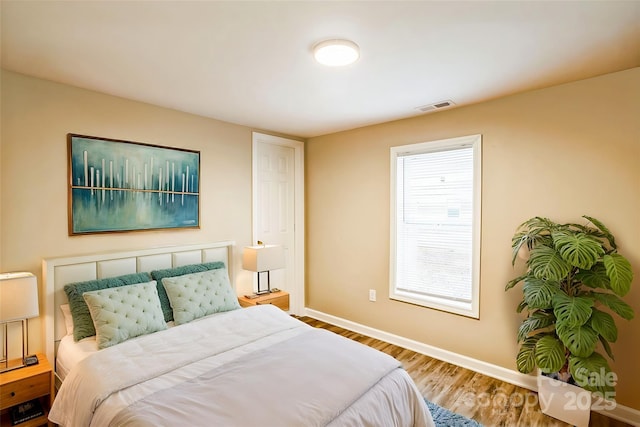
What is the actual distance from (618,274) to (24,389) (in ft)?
12.1

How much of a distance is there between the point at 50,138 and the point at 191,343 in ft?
6.12

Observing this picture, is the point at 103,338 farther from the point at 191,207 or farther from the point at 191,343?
the point at 191,207

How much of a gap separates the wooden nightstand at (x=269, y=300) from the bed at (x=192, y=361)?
45cm

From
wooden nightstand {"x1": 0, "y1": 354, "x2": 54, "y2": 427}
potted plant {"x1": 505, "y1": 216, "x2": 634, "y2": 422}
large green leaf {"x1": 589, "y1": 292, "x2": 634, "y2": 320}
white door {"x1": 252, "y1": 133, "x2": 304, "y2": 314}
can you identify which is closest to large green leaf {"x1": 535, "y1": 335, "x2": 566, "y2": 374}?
potted plant {"x1": 505, "y1": 216, "x2": 634, "y2": 422}

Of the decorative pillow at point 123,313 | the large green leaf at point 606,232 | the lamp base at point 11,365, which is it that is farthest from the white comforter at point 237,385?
the large green leaf at point 606,232

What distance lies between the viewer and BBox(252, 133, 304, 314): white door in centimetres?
392

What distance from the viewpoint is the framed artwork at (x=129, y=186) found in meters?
2.51

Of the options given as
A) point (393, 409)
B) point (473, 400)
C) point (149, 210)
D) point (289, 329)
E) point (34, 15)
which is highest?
point (34, 15)

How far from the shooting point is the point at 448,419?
7.35 ft

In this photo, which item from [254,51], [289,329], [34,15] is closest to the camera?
[34,15]

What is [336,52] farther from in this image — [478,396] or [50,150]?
[478,396]

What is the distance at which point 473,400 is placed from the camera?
2.49 meters

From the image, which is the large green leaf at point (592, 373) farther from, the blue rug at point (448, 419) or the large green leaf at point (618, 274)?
the blue rug at point (448, 419)

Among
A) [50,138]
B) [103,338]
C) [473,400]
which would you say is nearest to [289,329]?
[103,338]
